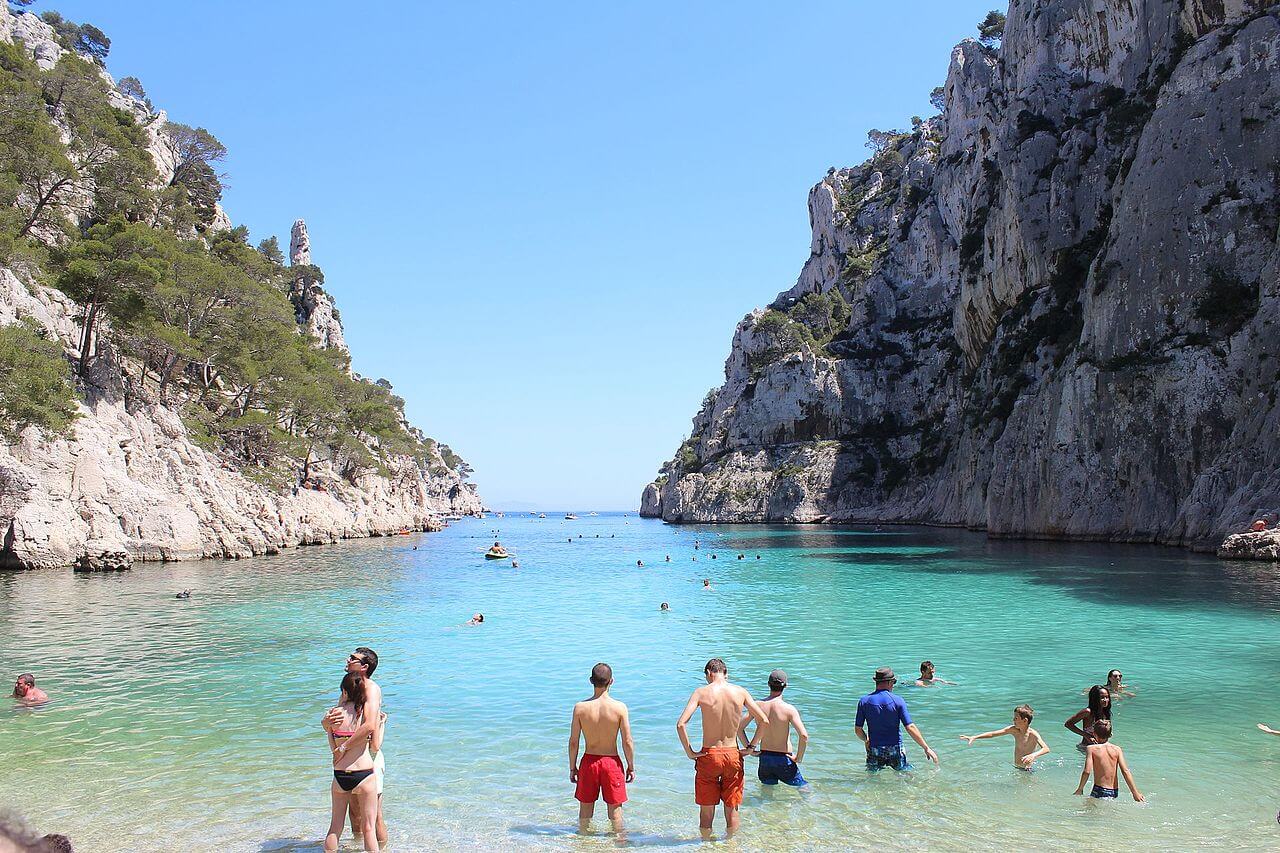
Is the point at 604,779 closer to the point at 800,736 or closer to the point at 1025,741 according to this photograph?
the point at 800,736

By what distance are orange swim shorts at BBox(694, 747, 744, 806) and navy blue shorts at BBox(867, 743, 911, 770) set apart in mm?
3126

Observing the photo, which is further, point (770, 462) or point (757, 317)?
point (757, 317)

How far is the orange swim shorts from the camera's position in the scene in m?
8.81

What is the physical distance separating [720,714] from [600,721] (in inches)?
50.2

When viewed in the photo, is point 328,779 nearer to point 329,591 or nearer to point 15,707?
point 15,707

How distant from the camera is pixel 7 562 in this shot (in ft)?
118

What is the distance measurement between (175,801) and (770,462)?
111688 mm

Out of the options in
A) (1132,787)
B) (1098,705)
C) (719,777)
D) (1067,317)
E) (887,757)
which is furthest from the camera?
(1067,317)

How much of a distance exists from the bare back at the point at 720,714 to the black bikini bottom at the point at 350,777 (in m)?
3.42

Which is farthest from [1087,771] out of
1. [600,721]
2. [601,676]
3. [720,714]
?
[601,676]

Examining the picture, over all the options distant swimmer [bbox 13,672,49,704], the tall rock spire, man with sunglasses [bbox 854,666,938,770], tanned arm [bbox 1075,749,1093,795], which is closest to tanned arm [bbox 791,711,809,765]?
man with sunglasses [bbox 854,666,938,770]

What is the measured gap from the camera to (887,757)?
11180mm

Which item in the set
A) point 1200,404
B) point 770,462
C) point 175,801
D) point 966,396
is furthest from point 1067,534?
point 770,462

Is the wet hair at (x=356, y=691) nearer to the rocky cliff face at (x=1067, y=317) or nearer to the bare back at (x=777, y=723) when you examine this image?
the bare back at (x=777, y=723)
